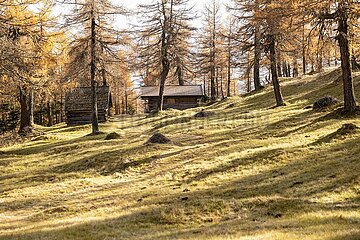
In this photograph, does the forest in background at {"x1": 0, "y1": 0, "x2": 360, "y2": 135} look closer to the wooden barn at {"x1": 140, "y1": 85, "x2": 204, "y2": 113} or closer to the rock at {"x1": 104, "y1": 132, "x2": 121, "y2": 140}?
the rock at {"x1": 104, "y1": 132, "x2": 121, "y2": 140}

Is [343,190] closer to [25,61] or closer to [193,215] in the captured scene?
[193,215]

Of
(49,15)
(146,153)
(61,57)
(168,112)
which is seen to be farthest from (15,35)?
(168,112)

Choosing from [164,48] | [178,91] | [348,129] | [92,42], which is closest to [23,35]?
[92,42]

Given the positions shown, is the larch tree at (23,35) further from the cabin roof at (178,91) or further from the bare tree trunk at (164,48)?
the cabin roof at (178,91)

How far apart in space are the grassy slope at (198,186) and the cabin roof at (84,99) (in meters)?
16.7

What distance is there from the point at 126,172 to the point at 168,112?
22.2m

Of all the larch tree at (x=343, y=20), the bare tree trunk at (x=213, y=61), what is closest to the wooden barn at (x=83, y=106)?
the bare tree trunk at (x=213, y=61)

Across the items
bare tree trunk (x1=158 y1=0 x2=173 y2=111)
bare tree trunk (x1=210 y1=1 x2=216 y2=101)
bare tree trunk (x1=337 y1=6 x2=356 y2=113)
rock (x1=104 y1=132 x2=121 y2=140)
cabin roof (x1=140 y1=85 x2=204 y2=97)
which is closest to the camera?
bare tree trunk (x1=337 y1=6 x2=356 y2=113)

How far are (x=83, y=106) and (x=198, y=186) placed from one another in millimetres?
29528

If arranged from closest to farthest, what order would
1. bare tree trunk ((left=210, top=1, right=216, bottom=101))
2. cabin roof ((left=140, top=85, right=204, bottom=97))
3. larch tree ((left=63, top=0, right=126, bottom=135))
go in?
1. larch tree ((left=63, top=0, right=126, bottom=135))
2. cabin roof ((left=140, top=85, right=204, bottom=97))
3. bare tree trunk ((left=210, top=1, right=216, bottom=101))

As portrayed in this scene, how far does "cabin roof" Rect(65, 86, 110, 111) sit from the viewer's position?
126 ft

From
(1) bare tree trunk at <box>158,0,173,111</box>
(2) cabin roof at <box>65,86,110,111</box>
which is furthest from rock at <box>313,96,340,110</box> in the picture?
(2) cabin roof at <box>65,86,110,111</box>

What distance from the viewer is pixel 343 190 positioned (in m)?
8.86

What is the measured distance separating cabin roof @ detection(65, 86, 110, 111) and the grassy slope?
658 inches
